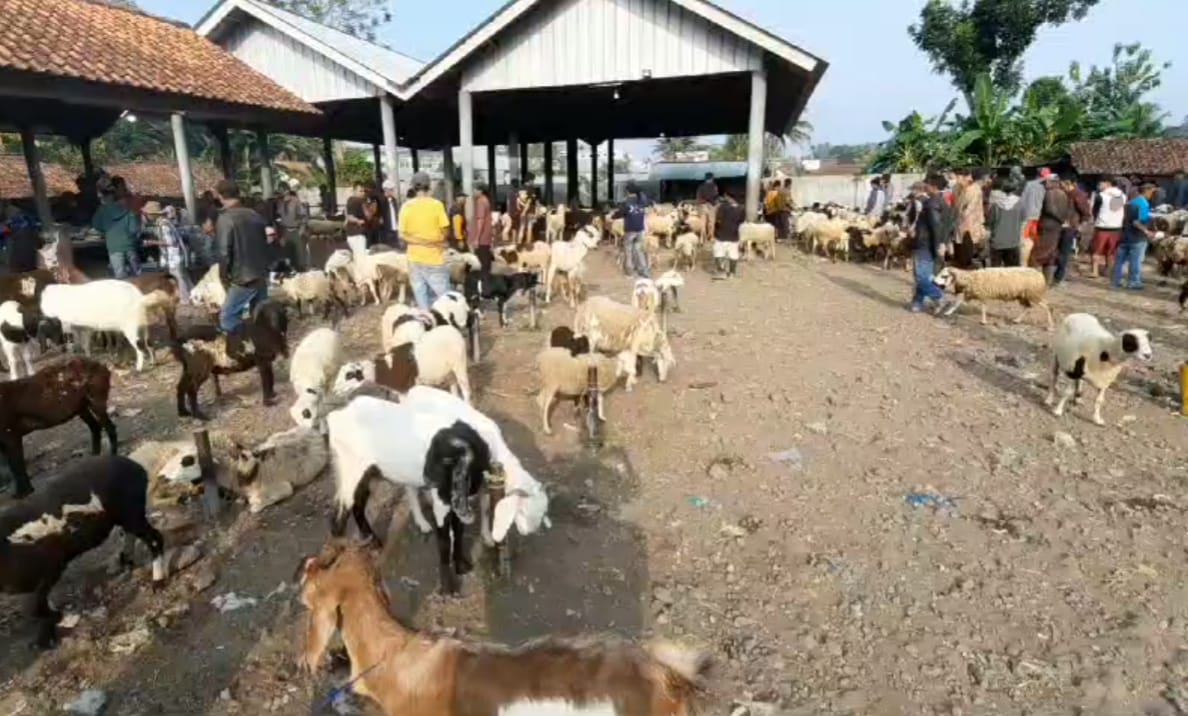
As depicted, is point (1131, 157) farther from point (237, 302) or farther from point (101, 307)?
point (101, 307)

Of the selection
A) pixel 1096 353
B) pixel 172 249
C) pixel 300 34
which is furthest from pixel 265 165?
pixel 1096 353

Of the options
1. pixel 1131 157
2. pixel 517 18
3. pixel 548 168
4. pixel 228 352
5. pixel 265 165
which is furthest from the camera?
pixel 548 168

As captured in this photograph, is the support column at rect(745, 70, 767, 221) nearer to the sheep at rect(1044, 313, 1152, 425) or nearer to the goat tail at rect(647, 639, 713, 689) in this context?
the sheep at rect(1044, 313, 1152, 425)

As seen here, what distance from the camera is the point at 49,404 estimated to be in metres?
5.09

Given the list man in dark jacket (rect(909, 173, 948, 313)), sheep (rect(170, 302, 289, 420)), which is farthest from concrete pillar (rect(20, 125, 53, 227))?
man in dark jacket (rect(909, 173, 948, 313))

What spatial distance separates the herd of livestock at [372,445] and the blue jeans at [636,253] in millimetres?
2259

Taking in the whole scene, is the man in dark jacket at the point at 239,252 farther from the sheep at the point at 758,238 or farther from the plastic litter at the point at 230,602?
the sheep at the point at 758,238

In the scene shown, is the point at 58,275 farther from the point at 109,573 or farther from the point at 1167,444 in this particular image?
the point at 1167,444

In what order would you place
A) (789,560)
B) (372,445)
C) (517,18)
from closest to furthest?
(372,445) → (789,560) → (517,18)

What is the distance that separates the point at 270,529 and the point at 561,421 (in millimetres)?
2657

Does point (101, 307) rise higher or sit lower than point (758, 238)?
lower

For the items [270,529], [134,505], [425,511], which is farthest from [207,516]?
[425,511]

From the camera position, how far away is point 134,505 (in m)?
3.88

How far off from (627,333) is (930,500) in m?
3.40
